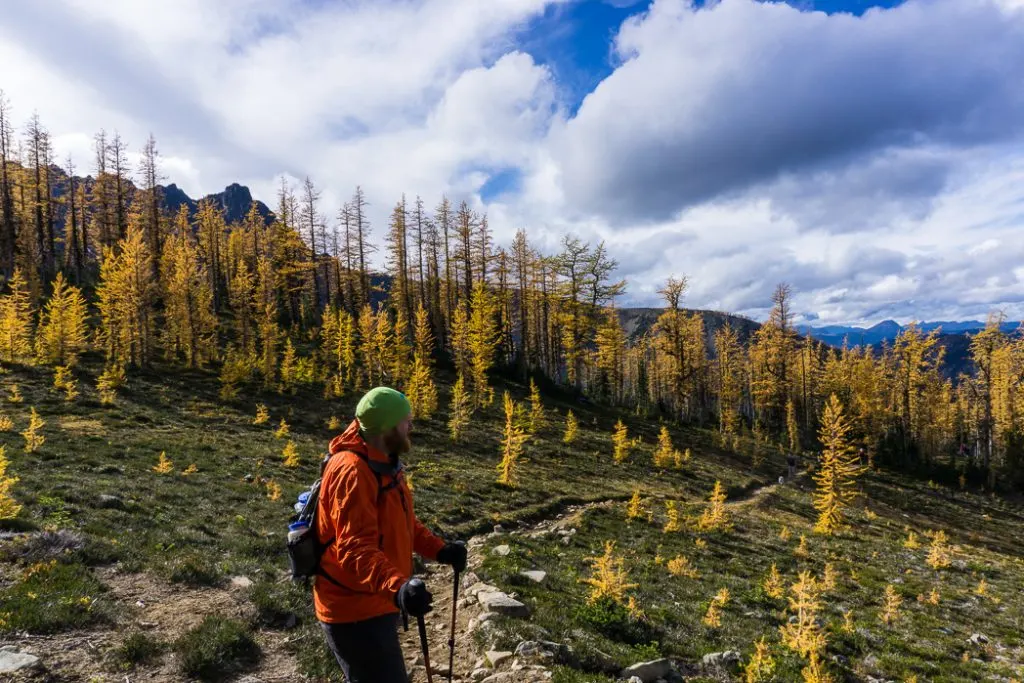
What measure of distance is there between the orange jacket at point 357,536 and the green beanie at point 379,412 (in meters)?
0.15

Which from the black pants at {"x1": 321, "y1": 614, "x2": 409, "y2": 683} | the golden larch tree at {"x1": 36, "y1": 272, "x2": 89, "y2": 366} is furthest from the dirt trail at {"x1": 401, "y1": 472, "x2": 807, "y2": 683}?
the golden larch tree at {"x1": 36, "y1": 272, "x2": 89, "y2": 366}

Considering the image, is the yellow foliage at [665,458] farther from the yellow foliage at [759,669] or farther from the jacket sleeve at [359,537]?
the jacket sleeve at [359,537]

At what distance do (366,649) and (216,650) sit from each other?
14.8 feet

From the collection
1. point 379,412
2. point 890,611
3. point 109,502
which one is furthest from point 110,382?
point 890,611

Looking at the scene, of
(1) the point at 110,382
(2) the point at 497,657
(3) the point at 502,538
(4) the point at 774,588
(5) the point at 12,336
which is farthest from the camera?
(5) the point at 12,336

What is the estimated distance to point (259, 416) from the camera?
31.5 metres

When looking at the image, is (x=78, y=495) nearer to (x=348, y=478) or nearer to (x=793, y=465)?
(x=348, y=478)

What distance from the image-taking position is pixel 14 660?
5461 mm

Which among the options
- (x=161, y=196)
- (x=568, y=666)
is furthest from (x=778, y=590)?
(x=161, y=196)

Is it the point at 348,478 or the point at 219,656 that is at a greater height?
the point at 348,478

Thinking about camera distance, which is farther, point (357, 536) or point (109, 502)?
point (109, 502)

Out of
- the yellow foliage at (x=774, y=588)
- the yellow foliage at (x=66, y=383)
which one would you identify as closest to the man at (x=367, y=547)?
the yellow foliage at (x=774, y=588)

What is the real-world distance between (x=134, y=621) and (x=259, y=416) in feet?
87.7

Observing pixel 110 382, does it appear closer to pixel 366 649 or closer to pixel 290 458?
pixel 290 458
